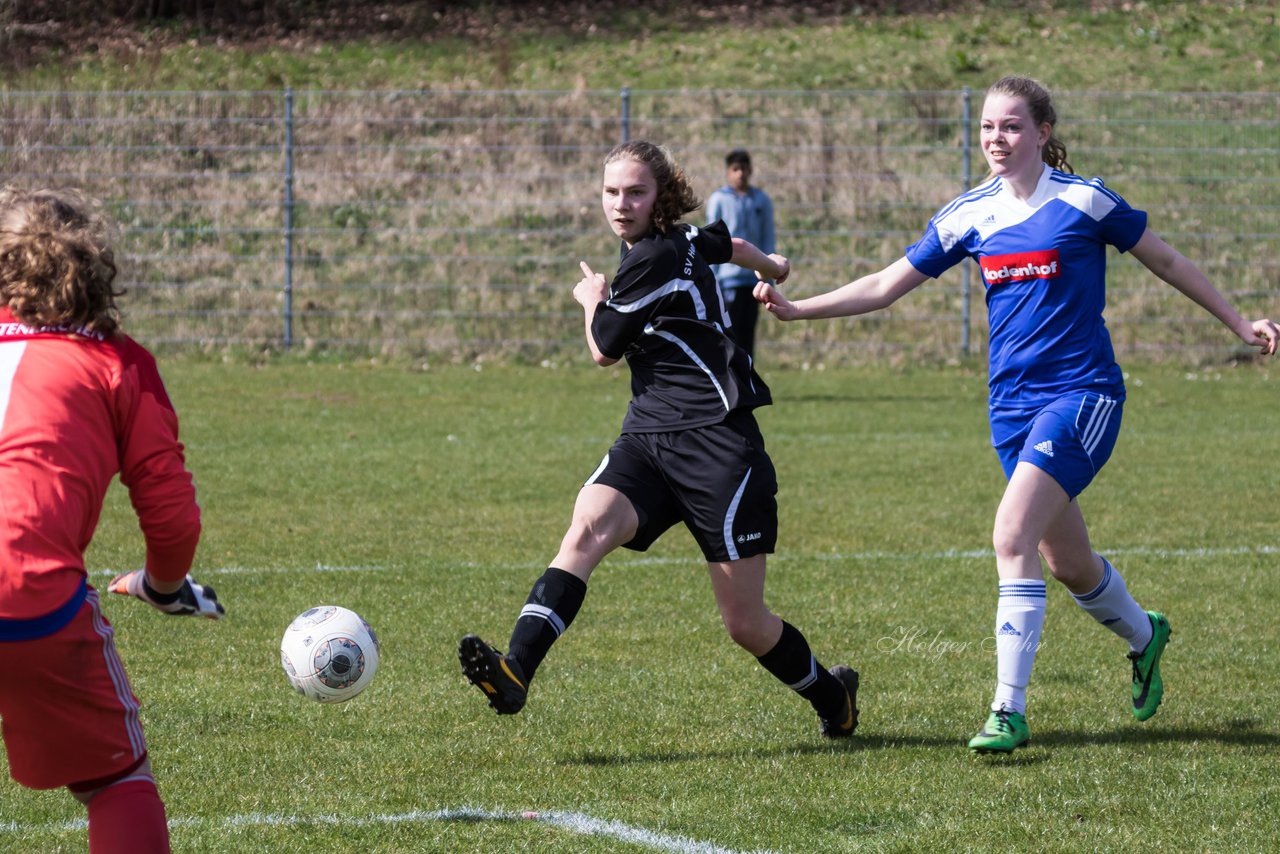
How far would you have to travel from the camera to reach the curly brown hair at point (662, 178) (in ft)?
16.4

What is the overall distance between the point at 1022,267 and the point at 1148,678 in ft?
5.00

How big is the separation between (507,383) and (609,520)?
11.0m

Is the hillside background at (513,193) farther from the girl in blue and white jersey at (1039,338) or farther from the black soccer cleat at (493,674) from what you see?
the black soccer cleat at (493,674)

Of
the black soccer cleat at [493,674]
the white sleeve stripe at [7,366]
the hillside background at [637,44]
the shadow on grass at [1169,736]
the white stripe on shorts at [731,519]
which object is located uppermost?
the hillside background at [637,44]

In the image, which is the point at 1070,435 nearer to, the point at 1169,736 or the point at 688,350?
the point at 1169,736

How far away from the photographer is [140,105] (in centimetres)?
1983

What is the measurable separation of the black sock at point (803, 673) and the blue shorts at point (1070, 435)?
2.91 ft

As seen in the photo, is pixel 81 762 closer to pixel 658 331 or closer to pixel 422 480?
pixel 658 331

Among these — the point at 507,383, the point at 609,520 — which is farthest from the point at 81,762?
the point at 507,383

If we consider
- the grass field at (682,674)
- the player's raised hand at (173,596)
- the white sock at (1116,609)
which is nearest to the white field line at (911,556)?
the grass field at (682,674)

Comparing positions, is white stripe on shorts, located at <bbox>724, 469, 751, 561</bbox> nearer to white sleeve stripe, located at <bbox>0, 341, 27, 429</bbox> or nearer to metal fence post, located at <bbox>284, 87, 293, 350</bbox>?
white sleeve stripe, located at <bbox>0, 341, 27, 429</bbox>

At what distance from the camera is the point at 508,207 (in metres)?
19.4

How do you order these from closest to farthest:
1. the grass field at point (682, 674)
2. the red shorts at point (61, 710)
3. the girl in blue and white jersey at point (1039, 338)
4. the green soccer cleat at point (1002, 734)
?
1. the red shorts at point (61, 710)
2. the grass field at point (682, 674)
3. the green soccer cleat at point (1002, 734)
4. the girl in blue and white jersey at point (1039, 338)

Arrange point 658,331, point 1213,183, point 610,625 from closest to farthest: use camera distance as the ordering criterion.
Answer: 1. point 658,331
2. point 610,625
3. point 1213,183
